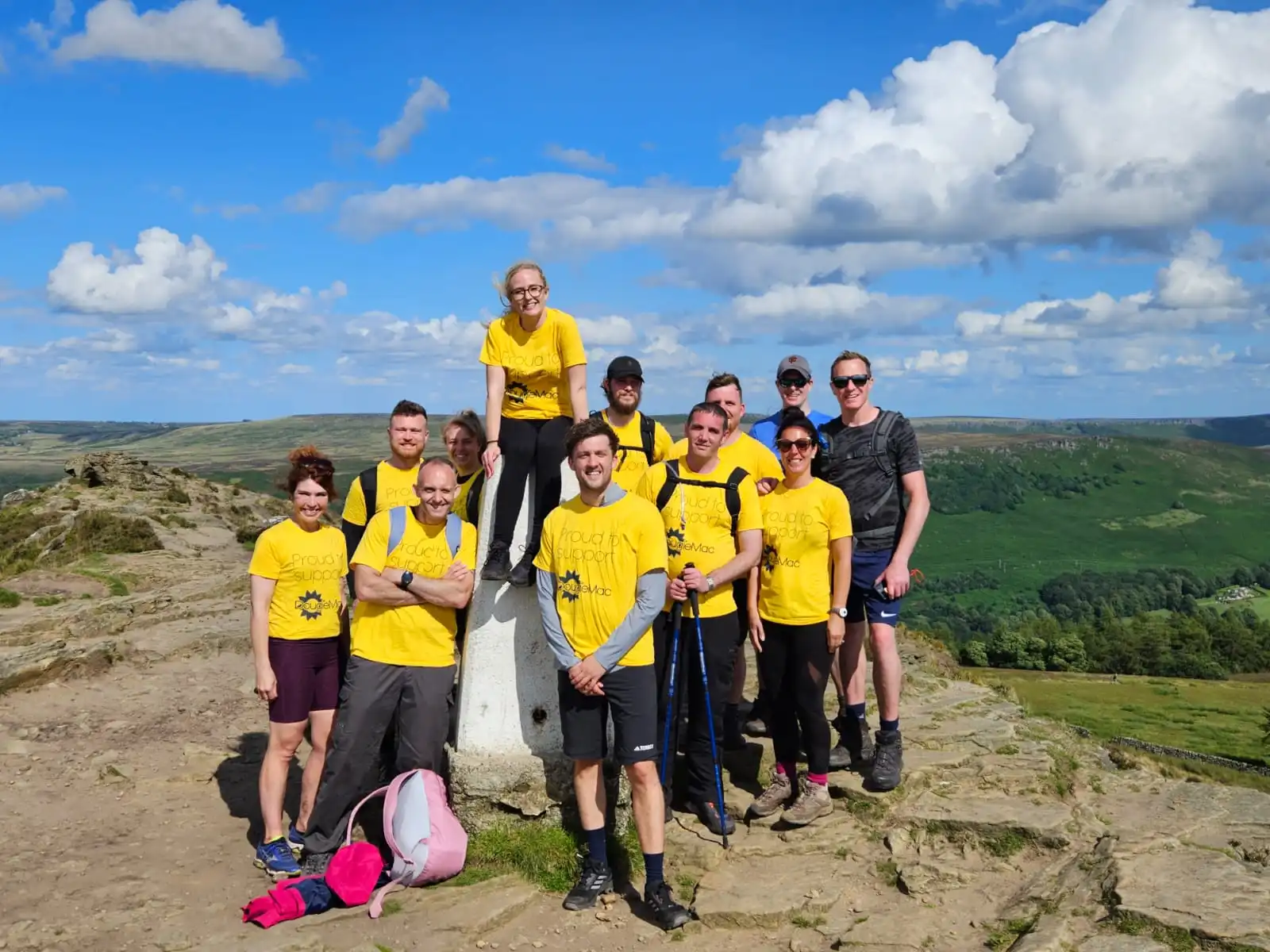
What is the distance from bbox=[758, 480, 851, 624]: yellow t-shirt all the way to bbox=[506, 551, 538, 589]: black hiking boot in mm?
1587

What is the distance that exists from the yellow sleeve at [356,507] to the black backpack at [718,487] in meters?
1.91

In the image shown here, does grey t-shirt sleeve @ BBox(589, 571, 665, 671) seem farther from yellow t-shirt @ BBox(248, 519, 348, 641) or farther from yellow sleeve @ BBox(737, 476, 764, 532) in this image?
yellow t-shirt @ BBox(248, 519, 348, 641)

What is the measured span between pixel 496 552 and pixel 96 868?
3.42 metres

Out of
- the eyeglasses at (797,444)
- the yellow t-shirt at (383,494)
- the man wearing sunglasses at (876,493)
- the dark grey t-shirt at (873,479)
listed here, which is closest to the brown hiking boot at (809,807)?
the man wearing sunglasses at (876,493)

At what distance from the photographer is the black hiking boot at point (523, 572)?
6426 millimetres

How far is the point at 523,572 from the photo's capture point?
643 cm

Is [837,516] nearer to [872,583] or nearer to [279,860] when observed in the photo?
[872,583]

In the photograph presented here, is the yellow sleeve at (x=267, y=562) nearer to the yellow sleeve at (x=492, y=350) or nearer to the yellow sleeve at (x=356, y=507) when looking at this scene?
the yellow sleeve at (x=356, y=507)

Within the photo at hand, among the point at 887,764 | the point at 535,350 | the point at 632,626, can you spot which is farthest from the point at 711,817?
the point at 535,350

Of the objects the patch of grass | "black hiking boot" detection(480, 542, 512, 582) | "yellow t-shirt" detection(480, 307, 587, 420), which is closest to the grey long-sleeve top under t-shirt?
"yellow t-shirt" detection(480, 307, 587, 420)

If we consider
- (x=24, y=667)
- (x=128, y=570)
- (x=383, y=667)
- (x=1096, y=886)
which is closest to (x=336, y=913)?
(x=383, y=667)

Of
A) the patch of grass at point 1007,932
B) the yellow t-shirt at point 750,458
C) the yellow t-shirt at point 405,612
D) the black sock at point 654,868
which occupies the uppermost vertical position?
the yellow t-shirt at point 750,458

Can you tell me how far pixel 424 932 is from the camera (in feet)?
17.6

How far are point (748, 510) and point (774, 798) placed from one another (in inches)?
79.7
